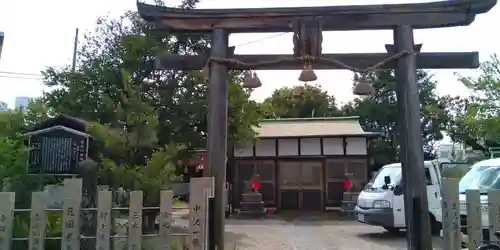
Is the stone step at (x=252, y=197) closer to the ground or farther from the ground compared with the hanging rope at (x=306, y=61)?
closer to the ground

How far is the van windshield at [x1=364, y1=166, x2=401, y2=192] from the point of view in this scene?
41.1 feet

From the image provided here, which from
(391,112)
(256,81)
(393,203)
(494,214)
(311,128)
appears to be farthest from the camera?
(391,112)

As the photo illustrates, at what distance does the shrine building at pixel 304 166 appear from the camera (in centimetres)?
2008

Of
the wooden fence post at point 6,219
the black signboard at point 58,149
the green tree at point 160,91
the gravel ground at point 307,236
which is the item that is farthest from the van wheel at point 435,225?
the wooden fence post at point 6,219

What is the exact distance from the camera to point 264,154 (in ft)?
67.9

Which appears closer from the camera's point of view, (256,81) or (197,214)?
(197,214)

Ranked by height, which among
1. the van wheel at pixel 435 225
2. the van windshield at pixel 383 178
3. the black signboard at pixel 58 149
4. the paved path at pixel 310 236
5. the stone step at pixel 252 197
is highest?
the black signboard at pixel 58 149

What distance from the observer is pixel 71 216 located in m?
5.88

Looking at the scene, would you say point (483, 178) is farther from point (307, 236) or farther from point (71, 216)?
point (71, 216)

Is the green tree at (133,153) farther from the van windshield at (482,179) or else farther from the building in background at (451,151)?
the building in background at (451,151)

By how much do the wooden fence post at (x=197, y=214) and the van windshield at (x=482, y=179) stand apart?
22.9 ft

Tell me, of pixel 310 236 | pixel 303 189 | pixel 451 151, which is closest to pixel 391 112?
pixel 451 151

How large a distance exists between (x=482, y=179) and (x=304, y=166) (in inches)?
417

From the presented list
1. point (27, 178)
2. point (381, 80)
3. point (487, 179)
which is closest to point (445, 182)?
point (487, 179)
